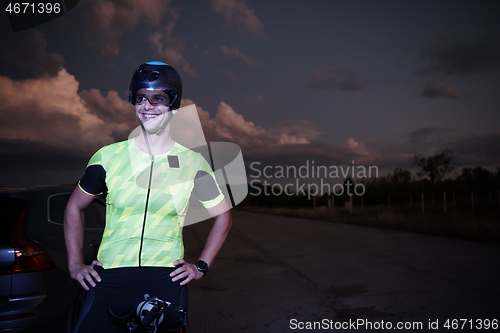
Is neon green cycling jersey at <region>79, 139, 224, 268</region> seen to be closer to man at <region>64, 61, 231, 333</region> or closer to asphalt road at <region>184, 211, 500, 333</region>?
man at <region>64, 61, 231, 333</region>

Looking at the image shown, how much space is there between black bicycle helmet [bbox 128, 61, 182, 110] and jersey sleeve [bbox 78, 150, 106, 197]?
0.39 metres

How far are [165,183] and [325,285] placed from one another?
534cm

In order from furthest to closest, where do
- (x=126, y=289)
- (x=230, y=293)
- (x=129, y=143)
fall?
(x=230, y=293) → (x=129, y=143) → (x=126, y=289)

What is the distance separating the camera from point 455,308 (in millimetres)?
5312

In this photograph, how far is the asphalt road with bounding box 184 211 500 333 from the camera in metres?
4.93

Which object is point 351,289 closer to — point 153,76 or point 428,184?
point 153,76

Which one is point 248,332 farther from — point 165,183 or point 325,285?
point 165,183

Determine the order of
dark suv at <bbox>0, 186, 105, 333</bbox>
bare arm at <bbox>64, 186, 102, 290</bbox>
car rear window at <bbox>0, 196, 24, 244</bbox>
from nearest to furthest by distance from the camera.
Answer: bare arm at <bbox>64, 186, 102, 290</bbox> < dark suv at <bbox>0, 186, 105, 333</bbox> < car rear window at <bbox>0, 196, 24, 244</bbox>

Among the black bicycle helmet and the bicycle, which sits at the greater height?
the black bicycle helmet

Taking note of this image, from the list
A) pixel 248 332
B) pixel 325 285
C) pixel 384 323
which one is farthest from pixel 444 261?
pixel 248 332

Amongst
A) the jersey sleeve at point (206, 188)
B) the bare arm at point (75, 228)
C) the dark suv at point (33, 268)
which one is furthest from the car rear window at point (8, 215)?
the jersey sleeve at point (206, 188)

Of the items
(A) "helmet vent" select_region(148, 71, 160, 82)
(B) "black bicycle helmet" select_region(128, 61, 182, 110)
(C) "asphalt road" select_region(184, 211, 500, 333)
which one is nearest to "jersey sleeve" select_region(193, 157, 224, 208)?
(B) "black bicycle helmet" select_region(128, 61, 182, 110)

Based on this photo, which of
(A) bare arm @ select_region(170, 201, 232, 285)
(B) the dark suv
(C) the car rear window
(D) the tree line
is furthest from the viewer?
(D) the tree line

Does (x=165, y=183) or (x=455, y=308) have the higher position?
(x=165, y=183)
